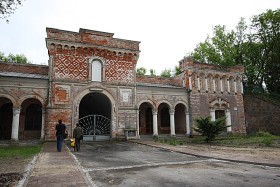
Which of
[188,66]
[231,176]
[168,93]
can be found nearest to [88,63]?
[168,93]

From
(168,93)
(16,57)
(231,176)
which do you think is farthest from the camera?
(16,57)

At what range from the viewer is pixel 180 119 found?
24.2m

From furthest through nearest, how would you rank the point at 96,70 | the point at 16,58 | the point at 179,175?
1. the point at 16,58
2. the point at 96,70
3. the point at 179,175

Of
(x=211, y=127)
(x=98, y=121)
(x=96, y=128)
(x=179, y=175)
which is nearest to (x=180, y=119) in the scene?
(x=211, y=127)

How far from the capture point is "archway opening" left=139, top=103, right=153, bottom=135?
23.8 metres

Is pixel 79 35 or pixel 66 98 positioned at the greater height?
pixel 79 35

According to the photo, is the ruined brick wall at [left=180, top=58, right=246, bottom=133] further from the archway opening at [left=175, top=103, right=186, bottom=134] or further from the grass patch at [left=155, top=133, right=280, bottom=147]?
the grass patch at [left=155, top=133, right=280, bottom=147]

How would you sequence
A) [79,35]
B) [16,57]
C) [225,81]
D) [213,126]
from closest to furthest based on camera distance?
[213,126] < [79,35] < [225,81] < [16,57]

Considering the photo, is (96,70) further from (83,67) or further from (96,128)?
(96,128)

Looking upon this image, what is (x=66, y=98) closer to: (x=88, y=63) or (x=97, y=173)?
(x=88, y=63)

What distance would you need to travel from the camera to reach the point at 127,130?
18281 mm

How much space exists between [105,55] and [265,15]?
2373cm

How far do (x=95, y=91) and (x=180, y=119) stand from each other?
10.9 m

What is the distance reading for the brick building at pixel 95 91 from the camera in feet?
54.2
